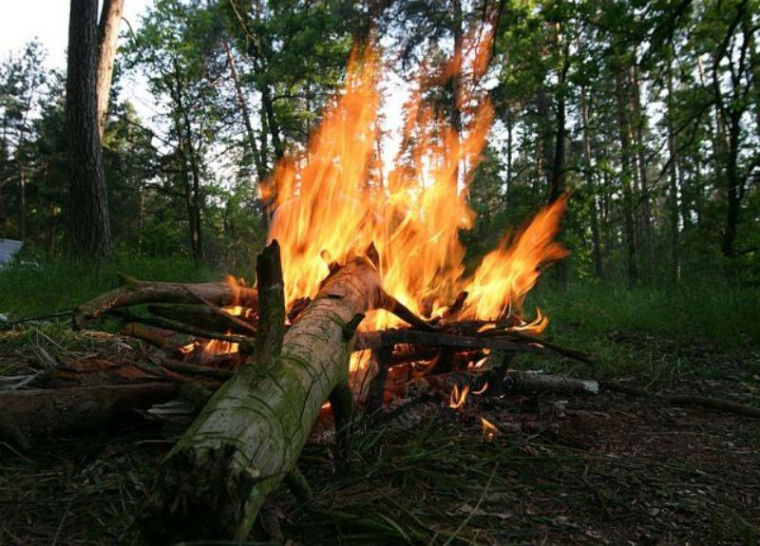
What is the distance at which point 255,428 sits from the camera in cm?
132

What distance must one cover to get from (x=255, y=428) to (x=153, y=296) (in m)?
1.30

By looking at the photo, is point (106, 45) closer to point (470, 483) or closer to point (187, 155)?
point (470, 483)

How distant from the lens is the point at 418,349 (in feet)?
11.0

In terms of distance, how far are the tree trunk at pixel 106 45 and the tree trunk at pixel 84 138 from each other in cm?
29

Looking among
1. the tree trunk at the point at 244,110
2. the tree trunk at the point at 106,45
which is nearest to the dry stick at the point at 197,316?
the tree trunk at the point at 106,45

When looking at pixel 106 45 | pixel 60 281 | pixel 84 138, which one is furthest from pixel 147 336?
pixel 106 45

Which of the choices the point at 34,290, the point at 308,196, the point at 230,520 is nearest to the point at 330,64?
the point at 34,290

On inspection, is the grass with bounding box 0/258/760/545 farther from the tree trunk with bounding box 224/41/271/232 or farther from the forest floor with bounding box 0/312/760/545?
the tree trunk with bounding box 224/41/271/232

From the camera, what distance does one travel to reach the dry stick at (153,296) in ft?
6.18

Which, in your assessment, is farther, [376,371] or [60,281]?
[60,281]

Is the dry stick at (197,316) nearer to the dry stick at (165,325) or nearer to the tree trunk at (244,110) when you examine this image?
the dry stick at (165,325)

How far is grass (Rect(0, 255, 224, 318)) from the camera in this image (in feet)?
17.9

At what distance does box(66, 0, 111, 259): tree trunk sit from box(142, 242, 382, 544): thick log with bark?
6914 mm

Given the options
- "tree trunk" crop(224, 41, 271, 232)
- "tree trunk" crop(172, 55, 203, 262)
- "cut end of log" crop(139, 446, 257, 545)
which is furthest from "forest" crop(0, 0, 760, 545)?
"tree trunk" crop(172, 55, 203, 262)
